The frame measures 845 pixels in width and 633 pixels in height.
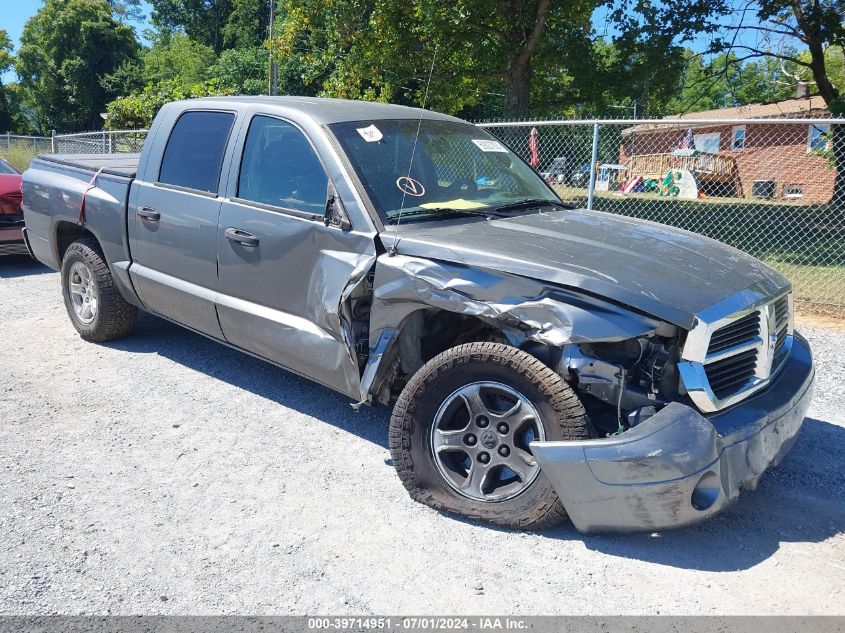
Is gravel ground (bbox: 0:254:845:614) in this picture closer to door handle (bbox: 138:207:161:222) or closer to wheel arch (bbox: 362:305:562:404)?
wheel arch (bbox: 362:305:562:404)

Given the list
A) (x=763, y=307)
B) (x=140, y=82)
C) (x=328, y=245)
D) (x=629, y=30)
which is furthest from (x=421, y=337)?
(x=140, y=82)

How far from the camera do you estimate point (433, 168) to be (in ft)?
13.9

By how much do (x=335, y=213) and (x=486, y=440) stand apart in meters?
1.43

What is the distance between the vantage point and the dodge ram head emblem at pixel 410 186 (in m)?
3.94

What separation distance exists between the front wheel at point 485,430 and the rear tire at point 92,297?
3.18 m

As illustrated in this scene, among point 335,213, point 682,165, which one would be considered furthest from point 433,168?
point 682,165

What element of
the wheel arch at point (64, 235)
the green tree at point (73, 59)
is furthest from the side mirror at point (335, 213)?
the green tree at point (73, 59)

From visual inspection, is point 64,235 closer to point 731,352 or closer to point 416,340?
point 416,340

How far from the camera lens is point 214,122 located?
185 inches

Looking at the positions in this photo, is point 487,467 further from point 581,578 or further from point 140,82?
point 140,82

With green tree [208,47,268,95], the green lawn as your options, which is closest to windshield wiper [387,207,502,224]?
the green lawn

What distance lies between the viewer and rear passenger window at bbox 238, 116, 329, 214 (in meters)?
4.00

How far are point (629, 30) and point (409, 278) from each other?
15453 millimetres

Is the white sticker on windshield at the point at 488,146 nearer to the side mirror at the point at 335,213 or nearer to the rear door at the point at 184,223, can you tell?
the side mirror at the point at 335,213
